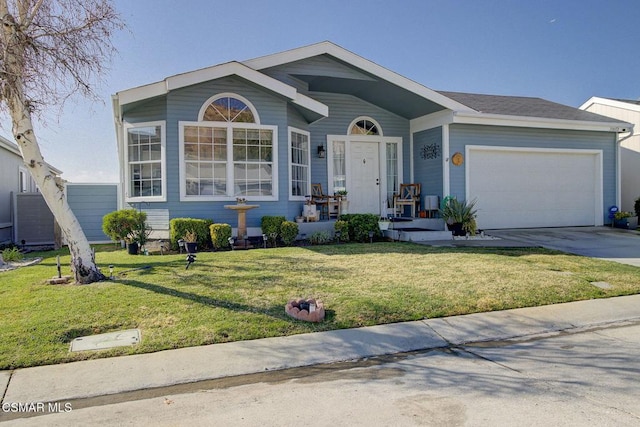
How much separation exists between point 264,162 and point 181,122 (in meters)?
2.10

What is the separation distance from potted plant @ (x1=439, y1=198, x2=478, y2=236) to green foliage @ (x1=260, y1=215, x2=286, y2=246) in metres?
4.58

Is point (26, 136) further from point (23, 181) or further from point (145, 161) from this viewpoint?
point (23, 181)

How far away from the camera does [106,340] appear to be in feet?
14.3

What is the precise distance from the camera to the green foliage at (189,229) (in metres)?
9.45

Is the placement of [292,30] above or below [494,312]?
above

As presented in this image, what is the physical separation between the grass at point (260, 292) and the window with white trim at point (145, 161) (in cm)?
207

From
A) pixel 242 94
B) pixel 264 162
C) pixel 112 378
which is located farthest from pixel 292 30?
pixel 112 378

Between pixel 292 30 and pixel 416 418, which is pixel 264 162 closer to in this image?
pixel 292 30

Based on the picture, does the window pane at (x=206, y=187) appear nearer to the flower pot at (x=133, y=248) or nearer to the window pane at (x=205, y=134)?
the window pane at (x=205, y=134)

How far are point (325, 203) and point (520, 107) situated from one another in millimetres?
7350

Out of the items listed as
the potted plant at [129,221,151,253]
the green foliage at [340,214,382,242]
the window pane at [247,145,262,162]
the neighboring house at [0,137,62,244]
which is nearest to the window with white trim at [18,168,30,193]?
the neighboring house at [0,137,62,244]

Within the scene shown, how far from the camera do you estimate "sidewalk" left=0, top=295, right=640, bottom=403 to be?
3500 mm

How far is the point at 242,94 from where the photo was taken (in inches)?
404

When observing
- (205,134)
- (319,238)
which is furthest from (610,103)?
(205,134)
